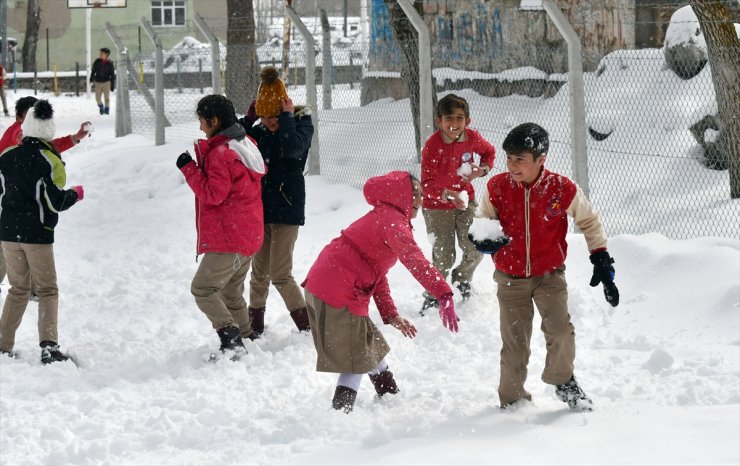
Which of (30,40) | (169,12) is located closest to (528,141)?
(30,40)

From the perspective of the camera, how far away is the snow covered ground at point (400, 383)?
195 inches

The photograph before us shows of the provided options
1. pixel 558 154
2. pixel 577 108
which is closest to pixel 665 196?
pixel 558 154

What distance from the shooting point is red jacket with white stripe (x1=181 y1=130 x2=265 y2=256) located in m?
6.47

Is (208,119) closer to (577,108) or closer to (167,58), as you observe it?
(577,108)

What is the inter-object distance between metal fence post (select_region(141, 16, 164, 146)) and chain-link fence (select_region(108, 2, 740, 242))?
387 millimetres

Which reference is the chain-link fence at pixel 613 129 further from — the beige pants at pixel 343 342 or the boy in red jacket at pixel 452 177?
the beige pants at pixel 343 342

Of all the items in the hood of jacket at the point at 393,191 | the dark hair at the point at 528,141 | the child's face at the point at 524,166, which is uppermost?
the dark hair at the point at 528,141

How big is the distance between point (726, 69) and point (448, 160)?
3.67 meters

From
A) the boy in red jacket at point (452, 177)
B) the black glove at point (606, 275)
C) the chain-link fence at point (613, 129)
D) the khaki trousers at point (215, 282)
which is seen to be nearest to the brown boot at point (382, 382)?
the black glove at point (606, 275)

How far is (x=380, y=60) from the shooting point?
15.1 metres

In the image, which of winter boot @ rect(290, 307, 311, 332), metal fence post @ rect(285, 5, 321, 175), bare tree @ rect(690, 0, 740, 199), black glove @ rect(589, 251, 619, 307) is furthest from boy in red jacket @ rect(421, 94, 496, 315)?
metal fence post @ rect(285, 5, 321, 175)

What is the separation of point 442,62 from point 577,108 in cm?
877

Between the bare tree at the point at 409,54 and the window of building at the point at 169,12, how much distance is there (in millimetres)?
36929

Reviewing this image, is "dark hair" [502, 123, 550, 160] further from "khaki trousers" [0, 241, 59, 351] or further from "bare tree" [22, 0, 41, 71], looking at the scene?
"bare tree" [22, 0, 41, 71]
